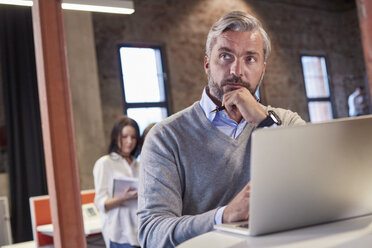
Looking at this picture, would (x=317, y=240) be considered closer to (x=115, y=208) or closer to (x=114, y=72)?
(x=115, y=208)

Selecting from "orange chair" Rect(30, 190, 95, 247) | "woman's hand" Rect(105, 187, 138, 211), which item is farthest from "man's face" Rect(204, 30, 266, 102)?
"orange chair" Rect(30, 190, 95, 247)

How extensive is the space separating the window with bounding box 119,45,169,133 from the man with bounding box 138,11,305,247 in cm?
640

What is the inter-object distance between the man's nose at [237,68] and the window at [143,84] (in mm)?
6443

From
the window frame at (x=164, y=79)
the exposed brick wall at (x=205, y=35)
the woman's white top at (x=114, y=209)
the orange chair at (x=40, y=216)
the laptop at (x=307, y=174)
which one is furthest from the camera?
the window frame at (x=164, y=79)

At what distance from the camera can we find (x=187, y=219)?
1.27 metres

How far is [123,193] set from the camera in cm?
354

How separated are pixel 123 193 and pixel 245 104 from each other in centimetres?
223

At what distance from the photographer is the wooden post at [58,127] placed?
2371 mm

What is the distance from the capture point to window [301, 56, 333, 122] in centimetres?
1108

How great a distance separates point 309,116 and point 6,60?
22.9ft

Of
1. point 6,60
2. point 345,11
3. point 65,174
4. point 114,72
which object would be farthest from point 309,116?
point 65,174

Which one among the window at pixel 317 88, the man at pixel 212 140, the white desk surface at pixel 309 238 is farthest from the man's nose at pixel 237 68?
the window at pixel 317 88

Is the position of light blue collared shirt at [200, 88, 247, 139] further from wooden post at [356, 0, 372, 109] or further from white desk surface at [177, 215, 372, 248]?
wooden post at [356, 0, 372, 109]

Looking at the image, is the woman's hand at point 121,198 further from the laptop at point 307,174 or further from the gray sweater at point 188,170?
the laptop at point 307,174
